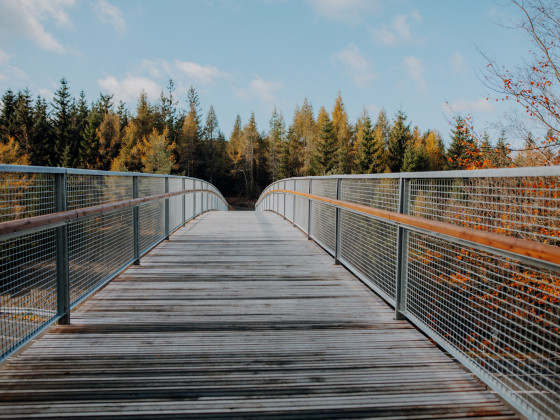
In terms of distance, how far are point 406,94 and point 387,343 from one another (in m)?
60.0

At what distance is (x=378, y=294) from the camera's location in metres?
3.76

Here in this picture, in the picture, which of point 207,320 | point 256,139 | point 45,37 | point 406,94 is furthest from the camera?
point 45,37

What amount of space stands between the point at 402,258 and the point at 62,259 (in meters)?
2.51

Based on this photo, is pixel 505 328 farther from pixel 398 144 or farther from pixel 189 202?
pixel 398 144

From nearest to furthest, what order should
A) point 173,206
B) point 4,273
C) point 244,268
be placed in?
point 4,273 < point 244,268 < point 173,206

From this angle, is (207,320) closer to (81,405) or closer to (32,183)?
(81,405)

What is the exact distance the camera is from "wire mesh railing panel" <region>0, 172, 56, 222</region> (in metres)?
2.36

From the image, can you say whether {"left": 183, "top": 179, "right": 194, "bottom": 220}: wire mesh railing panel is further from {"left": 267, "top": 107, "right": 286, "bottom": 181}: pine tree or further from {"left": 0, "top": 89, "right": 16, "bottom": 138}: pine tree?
{"left": 267, "top": 107, "right": 286, "bottom": 181}: pine tree

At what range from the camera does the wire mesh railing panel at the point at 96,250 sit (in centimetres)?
327

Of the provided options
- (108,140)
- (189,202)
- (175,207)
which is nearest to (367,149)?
(108,140)

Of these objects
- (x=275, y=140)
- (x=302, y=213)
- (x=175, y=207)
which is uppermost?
(x=275, y=140)

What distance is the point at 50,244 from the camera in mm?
2771

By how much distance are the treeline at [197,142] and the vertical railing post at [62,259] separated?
40.7 m

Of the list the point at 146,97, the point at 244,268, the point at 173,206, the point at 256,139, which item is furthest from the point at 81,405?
the point at 256,139
